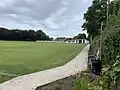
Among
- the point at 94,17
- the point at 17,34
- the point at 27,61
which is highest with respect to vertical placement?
the point at 94,17

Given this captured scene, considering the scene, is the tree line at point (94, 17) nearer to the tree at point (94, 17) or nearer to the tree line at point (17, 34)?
the tree at point (94, 17)

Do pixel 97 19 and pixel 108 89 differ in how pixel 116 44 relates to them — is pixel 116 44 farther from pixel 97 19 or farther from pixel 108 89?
pixel 97 19

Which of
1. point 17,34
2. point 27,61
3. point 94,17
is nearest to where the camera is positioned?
point 27,61

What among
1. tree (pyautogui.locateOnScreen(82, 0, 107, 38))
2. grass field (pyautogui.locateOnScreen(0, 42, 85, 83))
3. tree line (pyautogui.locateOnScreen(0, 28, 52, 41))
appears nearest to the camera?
grass field (pyautogui.locateOnScreen(0, 42, 85, 83))

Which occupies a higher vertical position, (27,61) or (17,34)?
(17,34)

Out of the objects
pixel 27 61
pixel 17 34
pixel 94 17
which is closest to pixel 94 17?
pixel 94 17

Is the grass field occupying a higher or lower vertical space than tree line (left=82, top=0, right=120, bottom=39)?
lower

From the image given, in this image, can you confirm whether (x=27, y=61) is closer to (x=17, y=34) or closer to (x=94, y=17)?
(x=94, y=17)

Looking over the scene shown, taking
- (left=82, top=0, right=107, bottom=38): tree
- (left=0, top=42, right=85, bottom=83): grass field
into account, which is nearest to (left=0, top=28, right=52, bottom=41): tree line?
(left=82, top=0, right=107, bottom=38): tree

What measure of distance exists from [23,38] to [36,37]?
10.2m

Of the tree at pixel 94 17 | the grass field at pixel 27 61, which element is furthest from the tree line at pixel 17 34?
the grass field at pixel 27 61

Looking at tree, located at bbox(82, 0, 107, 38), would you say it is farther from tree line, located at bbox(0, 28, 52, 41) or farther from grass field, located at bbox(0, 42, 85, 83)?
tree line, located at bbox(0, 28, 52, 41)

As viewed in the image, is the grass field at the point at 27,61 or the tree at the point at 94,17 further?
the tree at the point at 94,17

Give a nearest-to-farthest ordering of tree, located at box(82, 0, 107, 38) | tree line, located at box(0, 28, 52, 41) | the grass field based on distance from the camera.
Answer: the grass field < tree, located at box(82, 0, 107, 38) < tree line, located at box(0, 28, 52, 41)
